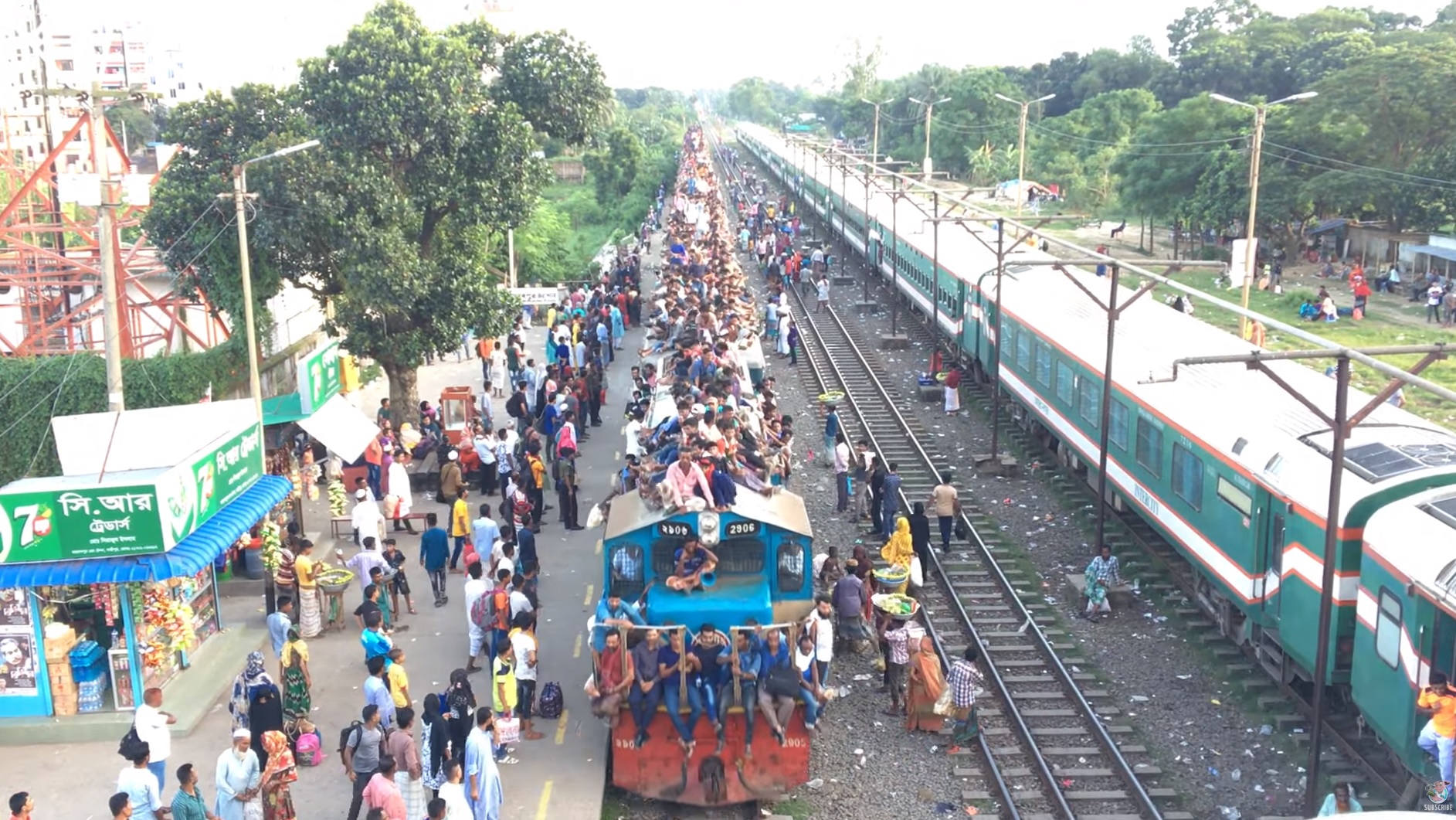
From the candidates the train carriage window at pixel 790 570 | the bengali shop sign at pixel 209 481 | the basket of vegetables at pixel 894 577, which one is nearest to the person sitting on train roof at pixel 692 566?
the train carriage window at pixel 790 570

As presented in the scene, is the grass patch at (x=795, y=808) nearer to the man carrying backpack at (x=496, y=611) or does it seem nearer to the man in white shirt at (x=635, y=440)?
the man carrying backpack at (x=496, y=611)

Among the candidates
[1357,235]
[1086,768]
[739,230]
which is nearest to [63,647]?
[1086,768]

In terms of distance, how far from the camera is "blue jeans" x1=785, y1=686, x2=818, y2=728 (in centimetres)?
1202

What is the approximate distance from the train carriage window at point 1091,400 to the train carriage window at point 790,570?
910cm

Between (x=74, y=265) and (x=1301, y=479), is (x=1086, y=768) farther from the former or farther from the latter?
(x=74, y=265)

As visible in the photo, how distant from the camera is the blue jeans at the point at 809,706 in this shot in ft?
39.4

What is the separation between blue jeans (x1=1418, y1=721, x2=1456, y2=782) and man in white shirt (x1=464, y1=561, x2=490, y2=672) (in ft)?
31.8

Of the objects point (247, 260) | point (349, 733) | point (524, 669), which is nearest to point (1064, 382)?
point (524, 669)

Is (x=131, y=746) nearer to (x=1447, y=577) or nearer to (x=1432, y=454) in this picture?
(x=1447, y=577)

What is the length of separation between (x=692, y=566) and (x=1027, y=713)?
472 centimetres

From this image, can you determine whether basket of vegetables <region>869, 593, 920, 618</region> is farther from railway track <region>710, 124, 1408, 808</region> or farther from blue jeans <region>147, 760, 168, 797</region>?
blue jeans <region>147, 760, 168, 797</region>

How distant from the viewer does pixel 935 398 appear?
29.5 metres

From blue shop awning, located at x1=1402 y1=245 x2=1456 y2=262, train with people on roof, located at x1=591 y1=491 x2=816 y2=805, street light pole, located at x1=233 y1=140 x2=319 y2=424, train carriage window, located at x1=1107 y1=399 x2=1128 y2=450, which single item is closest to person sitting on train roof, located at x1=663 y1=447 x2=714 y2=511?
train with people on roof, located at x1=591 y1=491 x2=816 y2=805

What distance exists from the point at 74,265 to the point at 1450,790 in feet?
89.2
